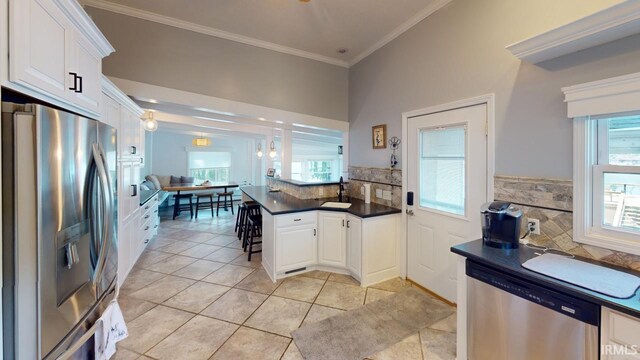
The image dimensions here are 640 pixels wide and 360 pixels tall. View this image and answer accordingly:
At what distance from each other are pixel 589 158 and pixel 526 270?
88cm

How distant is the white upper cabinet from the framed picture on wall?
9.28 feet

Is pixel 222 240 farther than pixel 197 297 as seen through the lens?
Yes

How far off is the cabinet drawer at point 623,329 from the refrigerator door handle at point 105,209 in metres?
2.60

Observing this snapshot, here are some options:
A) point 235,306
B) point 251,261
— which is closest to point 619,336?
point 235,306

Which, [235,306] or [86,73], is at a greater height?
[86,73]

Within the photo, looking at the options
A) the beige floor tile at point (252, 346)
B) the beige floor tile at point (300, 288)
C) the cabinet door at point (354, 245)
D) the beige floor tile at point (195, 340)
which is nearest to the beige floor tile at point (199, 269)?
the beige floor tile at point (195, 340)

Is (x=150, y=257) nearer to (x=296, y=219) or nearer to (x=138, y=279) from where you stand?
(x=138, y=279)

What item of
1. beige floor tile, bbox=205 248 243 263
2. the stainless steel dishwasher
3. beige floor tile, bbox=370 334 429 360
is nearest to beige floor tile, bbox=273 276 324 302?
beige floor tile, bbox=370 334 429 360

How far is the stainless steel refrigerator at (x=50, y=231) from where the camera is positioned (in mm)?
952

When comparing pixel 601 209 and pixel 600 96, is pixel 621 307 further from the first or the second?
pixel 600 96

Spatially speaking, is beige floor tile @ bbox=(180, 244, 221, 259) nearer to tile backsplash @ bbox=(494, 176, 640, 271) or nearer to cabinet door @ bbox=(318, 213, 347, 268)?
cabinet door @ bbox=(318, 213, 347, 268)

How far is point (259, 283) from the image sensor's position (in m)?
2.93

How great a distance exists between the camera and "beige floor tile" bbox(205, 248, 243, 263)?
3.67 meters

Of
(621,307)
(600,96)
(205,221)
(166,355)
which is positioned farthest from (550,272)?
(205,221)
